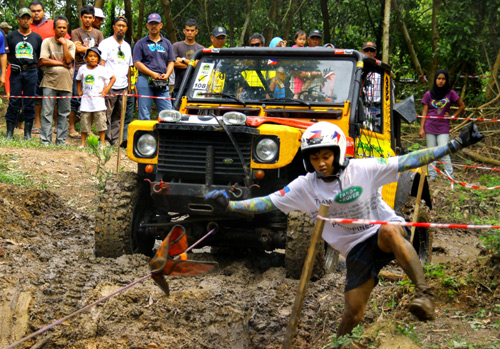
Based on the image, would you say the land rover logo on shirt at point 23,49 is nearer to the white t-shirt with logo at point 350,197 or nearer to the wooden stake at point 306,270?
the white t-shirt with logo at point 350,197

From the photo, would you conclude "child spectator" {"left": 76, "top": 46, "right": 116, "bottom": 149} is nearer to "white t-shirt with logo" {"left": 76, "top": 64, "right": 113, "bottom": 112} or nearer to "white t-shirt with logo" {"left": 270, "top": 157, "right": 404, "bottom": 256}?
"white t-shirt with logo" {"left": 76, "top": 64, "right": 113, "bottom": 112}

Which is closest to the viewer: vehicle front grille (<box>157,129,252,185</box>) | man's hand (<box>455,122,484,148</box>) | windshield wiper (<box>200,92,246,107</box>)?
man's hand (<box>455,122,484,148</box>)

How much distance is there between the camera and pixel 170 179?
6270 mm

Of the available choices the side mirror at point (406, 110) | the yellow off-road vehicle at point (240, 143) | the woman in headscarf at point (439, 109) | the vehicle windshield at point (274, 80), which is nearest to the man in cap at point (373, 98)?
the yellow off-road vehicle at point (240, 143)

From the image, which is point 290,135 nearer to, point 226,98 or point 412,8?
point 226,98

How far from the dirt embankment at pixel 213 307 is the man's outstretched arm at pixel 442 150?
1.02m

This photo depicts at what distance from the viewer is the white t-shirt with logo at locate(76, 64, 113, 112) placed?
11086 mm

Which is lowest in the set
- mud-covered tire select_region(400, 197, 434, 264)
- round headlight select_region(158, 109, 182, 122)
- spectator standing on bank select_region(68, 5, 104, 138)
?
mud-covered tire select_region(400, 197, 434, 264)

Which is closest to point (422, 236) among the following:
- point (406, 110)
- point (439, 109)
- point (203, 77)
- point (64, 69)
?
point (406, 110)

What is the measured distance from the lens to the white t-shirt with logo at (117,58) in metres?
11.2

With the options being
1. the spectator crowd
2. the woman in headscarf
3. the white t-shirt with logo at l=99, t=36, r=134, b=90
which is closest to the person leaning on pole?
the spectator crowd

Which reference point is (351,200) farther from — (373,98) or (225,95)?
(373,98)

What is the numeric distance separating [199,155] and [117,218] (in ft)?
3.09

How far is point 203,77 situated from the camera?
7.18 m
